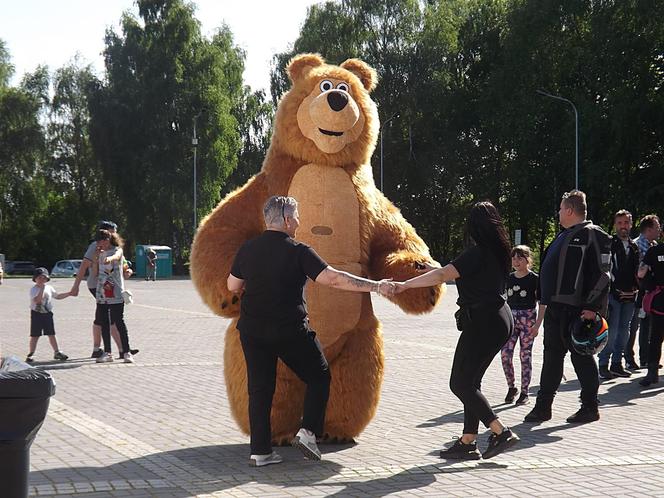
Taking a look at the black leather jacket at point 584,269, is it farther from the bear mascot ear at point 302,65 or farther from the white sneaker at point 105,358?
the white sneaker at point 105,358

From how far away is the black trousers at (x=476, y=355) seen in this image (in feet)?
21.6

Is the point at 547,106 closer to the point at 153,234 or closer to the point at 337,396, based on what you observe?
the point at 153,234

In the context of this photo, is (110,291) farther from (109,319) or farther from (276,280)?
(276,280)

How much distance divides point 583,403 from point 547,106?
1409 inches

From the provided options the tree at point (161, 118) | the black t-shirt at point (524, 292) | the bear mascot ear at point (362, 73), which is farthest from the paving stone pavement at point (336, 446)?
the tree at point (161, 118)

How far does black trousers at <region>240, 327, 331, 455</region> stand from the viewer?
6309mm

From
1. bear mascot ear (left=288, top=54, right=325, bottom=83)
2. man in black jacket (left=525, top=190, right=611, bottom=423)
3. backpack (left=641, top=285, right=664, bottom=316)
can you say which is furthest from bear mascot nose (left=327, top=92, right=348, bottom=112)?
backpack (left=641, top=285, right=664, bottom=316)

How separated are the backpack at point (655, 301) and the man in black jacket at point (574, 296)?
2.32 meters

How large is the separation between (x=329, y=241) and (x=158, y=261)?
132 feet

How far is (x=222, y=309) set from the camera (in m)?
6.96

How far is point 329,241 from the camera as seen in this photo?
282 inches

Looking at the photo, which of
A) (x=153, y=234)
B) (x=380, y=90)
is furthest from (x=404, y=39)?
(x=153, y=234)

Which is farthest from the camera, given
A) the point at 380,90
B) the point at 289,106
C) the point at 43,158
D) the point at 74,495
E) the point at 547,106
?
the point at 43,158

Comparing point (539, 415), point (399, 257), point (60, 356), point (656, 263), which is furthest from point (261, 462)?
point (60, 356)
